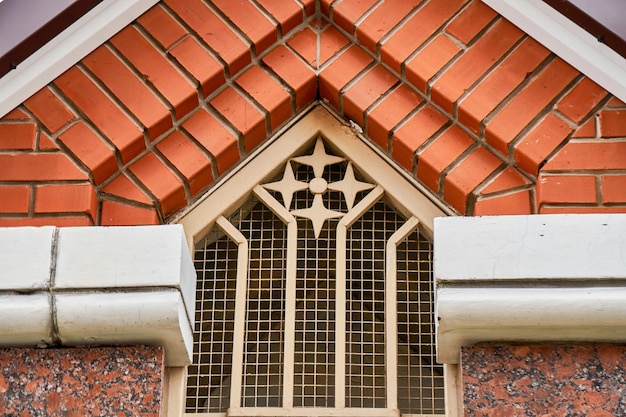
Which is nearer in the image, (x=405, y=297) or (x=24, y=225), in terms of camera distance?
(x=24, y=225)

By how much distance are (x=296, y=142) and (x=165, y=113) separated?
0.43 m

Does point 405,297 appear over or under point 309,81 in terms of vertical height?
under

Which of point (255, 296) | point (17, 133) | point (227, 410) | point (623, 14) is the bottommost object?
point (227, 410)

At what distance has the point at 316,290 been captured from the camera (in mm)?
3803

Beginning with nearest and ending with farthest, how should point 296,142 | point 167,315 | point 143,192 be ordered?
point 167,315 → point 143,192 → point 296,142

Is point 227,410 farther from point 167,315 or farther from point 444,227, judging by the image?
point 444,227

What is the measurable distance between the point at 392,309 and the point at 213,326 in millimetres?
505

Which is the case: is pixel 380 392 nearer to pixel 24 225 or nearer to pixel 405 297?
pixel 405 297

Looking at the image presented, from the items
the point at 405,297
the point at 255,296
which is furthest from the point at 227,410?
the point at 405,297

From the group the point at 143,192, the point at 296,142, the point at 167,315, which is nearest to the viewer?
the point at 167,315

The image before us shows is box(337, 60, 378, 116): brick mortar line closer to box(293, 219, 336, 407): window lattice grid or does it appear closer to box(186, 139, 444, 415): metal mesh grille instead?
box(186, 139, 444, 415): metal mesh grille

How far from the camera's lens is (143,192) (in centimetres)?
364

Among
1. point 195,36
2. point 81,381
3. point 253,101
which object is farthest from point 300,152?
point 81,381

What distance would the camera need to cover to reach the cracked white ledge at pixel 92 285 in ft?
11.2
